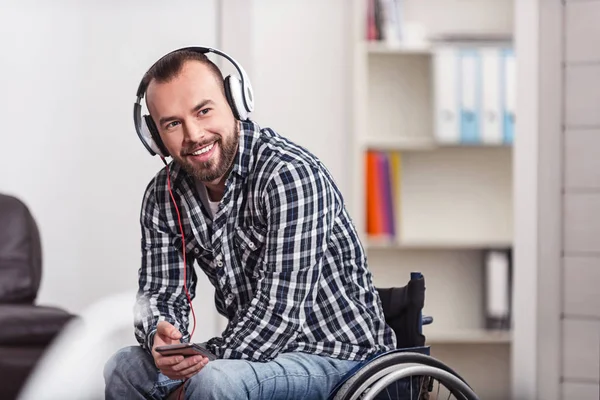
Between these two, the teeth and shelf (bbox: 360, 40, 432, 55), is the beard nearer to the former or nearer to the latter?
the teeth

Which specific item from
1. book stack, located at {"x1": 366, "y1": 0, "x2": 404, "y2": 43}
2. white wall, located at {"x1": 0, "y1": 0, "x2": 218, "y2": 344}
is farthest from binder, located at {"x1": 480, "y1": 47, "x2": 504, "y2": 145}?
white wall, located at {"x1": 0, "y1": 0, "x2": 218, "y2": 344}

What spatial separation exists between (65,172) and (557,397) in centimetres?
141

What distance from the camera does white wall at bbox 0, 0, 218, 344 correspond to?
7.23ft

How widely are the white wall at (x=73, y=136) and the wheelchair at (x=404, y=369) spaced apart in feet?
2.52

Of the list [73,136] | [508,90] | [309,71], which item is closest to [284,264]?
[73,136]

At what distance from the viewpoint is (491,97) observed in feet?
10.0

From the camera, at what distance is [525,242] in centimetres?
244

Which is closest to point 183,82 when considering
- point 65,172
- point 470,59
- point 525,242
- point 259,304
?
point 259,304

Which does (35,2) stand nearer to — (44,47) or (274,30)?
(44,47)

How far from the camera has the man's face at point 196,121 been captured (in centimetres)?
135

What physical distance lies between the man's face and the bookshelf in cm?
185

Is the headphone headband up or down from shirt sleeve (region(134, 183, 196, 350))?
up

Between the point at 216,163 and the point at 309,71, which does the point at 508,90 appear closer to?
the point at 309,71

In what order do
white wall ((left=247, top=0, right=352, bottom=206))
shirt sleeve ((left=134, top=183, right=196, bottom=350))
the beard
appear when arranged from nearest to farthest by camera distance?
the beard → shirt sleeve ((left=134, top=183, right=196, bottom=350)) → white wall ((left=247, top=0, right=352, bottom=206))
